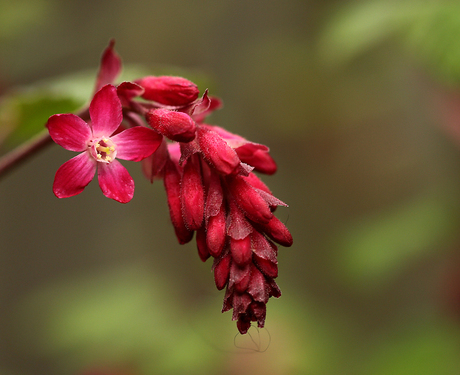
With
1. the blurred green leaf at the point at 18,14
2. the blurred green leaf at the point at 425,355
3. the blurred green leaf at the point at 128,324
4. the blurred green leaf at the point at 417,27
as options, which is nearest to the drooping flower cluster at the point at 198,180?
the blurred green leaf at the point at 417,27

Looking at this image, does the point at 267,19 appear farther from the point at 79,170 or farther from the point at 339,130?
the point at 79,170

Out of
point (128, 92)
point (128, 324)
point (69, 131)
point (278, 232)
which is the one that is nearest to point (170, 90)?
point (128, 92)

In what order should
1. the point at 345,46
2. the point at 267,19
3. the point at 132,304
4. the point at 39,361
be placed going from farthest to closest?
the point at 39,361 → the point at 267,19 → the point at 132,304 → the point at 345,46

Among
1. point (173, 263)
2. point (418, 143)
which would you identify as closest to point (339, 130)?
point (418, 143)

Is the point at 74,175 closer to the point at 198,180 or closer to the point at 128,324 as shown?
the point at 198,180

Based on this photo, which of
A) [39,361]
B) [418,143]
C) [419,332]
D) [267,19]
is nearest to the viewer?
[419,332]

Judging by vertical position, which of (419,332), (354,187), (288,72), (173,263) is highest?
(288,72)

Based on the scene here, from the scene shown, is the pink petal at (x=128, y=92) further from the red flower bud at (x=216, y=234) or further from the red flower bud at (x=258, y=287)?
the red flower bud at (x=258, y=287)

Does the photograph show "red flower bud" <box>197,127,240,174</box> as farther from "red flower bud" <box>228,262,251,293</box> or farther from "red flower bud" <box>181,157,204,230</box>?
"red flower bud" <box>228,262,251,293</box>

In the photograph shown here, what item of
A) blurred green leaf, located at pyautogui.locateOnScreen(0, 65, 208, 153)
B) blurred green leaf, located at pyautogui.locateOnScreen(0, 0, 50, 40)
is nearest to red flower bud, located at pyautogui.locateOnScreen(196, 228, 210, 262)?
blurred green leaf, located at pyautogui.locateOnScreen(0, 65, 208, 153)
